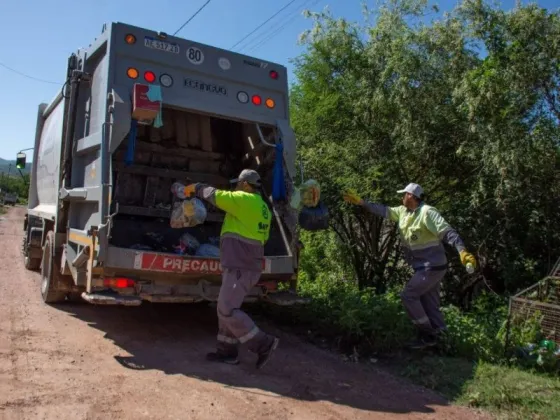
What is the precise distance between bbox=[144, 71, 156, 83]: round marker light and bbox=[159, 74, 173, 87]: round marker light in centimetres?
7

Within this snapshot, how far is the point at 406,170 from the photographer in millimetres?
7039

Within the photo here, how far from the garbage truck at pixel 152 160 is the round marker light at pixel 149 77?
1 centimetres

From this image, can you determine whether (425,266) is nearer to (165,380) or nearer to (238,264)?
(238,264)

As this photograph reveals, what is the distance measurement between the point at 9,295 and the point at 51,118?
100.0 inches

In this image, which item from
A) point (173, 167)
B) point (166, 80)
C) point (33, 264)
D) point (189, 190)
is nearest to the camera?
point (189, 190)

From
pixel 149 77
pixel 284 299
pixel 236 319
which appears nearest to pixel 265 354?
pixel 236 319

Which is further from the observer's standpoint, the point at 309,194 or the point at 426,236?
the point at 309,194

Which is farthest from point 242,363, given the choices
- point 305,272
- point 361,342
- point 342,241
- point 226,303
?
point 305,272

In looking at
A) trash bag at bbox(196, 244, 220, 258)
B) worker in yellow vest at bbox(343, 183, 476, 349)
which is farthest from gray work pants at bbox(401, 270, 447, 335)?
trash bag at bbox(196, 244, 220, 258)

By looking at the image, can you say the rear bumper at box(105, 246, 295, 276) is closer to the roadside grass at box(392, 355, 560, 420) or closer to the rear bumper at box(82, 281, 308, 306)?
the rear bumper at box(82, 281, 308, 306)

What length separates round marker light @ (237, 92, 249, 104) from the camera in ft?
17.9

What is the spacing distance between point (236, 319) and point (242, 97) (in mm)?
2420

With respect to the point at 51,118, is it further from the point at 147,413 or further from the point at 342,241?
the point at 147,413

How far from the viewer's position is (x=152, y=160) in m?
6.47
